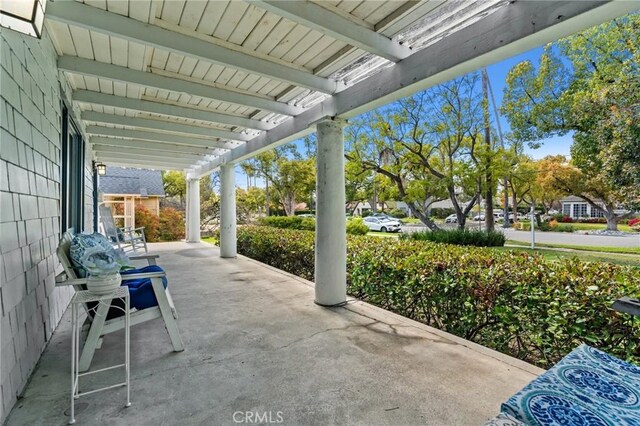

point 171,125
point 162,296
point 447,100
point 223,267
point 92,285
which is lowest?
point 223,267

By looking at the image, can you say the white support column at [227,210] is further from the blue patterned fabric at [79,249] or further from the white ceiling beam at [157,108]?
the blue patterned fabric at [79,249]

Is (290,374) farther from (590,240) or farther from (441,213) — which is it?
(441,213)

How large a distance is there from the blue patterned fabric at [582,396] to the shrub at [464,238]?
339 inches

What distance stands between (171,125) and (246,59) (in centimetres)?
293

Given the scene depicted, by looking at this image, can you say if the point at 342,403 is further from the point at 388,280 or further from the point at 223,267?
the point at 223,267

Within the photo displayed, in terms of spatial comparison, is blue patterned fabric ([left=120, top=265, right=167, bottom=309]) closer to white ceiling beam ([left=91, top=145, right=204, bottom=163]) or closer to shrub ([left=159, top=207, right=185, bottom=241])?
white ceiling beam ([left=91, top=145, right=204, bottom=163])

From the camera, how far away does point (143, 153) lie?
25.4 feet

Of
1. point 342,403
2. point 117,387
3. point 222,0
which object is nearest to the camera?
point 342,403

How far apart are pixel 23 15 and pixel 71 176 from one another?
3565 millimetres

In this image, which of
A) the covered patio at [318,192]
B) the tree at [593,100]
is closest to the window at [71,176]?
the covered patio at [318,192]

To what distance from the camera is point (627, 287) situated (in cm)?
226

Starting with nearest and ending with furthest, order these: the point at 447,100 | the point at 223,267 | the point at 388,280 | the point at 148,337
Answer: the point at 148,337
the point at 388,280
the point at 223,267
the point at 447,100

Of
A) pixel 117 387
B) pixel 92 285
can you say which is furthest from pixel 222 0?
pixel 117 387

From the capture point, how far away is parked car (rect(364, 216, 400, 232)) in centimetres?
2000
